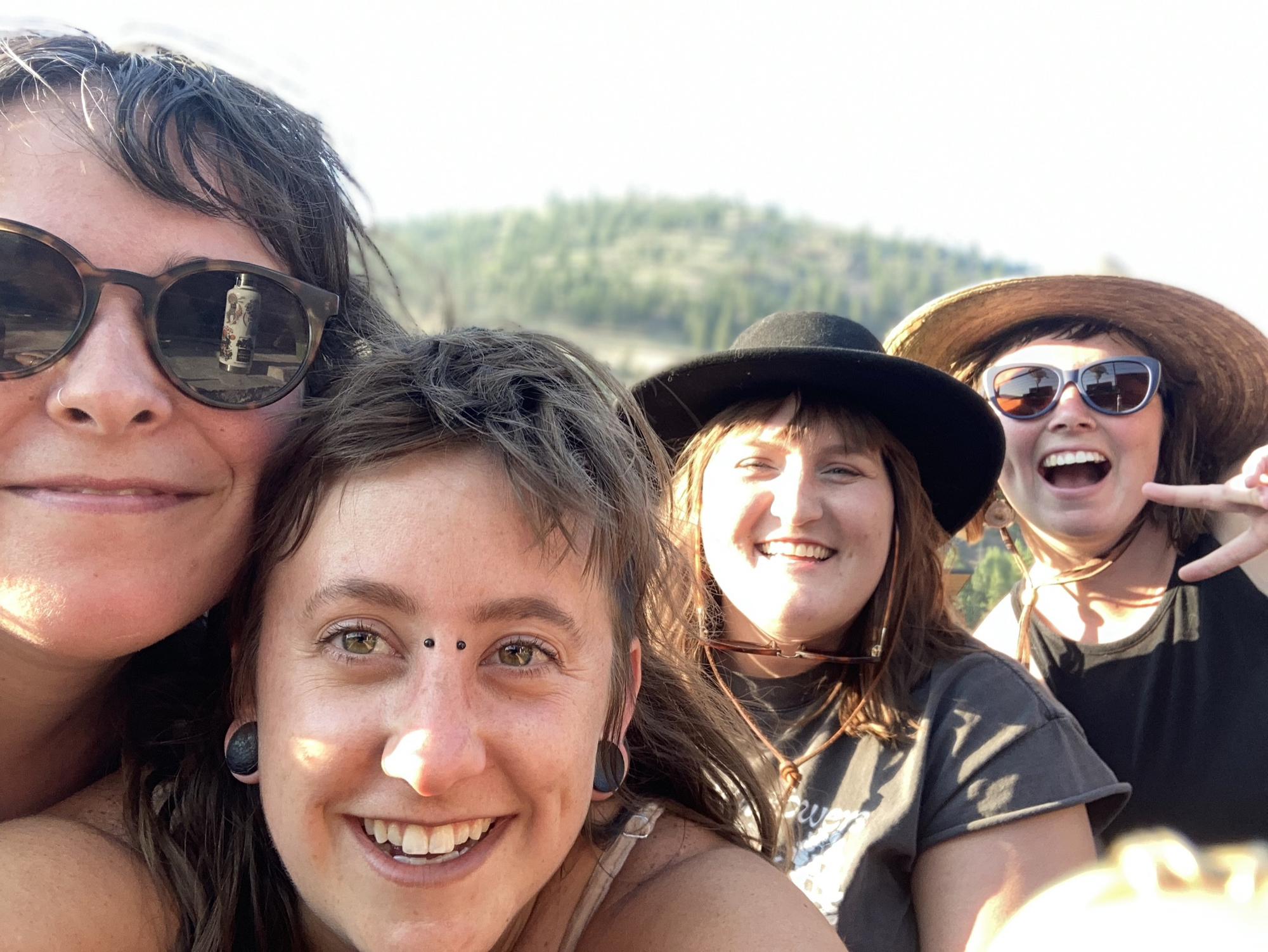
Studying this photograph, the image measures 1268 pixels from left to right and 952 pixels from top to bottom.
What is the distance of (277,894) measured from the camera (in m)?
2.14

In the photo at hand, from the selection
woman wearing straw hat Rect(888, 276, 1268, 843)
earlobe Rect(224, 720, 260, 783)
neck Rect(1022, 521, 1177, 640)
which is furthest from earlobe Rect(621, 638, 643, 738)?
neck Rect(1022, 521, 1177, 640)

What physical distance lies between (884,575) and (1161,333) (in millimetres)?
1438

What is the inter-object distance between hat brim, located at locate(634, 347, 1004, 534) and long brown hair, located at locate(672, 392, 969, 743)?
0.14ft

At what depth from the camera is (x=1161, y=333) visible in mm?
3918

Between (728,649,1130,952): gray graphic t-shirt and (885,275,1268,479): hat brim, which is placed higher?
(885,275,1268,479): hat brim

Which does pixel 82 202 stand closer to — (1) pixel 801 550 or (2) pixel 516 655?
(2) pixel 516 655

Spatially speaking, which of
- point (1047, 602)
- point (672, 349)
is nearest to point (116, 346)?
point (1047, 602)

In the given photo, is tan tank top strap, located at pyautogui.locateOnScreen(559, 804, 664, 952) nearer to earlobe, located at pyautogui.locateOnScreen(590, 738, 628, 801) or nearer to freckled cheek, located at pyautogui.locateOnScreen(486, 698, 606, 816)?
earlobe, located at pyautogui.locateOnScreen(590, 738, 628, 801)

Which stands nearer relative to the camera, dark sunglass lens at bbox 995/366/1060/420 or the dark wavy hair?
the dark wavy hair

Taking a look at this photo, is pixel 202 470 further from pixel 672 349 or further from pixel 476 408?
pixel 672 349

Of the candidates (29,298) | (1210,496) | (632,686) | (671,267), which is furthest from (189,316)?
(671,267)

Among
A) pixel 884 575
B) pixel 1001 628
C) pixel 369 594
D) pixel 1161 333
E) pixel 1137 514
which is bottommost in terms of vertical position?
pixel 1001 628

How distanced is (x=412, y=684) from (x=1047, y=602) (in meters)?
2.88

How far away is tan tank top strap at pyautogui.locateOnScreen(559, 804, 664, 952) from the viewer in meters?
2.13
